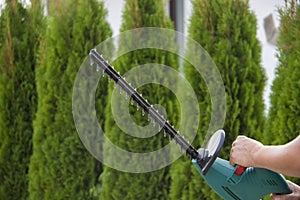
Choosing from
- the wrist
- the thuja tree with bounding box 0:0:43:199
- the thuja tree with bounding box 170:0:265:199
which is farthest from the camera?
the thuja tree with bounding box 0:0:43:199

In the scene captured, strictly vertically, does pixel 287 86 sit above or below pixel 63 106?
below

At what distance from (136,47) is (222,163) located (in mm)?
2891

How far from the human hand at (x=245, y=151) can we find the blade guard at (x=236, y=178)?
56mm

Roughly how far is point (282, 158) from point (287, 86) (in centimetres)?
241

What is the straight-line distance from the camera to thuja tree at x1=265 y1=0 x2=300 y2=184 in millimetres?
4355

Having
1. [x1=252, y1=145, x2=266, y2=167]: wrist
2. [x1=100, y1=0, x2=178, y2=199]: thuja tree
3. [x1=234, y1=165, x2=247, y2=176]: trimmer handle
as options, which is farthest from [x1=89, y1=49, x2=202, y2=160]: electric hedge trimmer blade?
[x1=100, y1=0, x2=178, y2=199]: thuja tree

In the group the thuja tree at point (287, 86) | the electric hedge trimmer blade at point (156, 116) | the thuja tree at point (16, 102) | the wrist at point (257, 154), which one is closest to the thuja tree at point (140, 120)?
the thuja tree at point (287, 86)

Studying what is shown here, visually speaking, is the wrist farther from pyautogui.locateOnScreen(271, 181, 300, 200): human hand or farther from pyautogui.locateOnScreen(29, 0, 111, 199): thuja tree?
pyautogui.locateOnScreen(29, 0, 111, 199): thuja tree

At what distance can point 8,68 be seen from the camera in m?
6.22

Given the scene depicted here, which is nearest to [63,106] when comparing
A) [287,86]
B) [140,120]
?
[140,120]

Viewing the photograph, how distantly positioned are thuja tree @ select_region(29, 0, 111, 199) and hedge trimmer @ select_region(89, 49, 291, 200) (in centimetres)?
325

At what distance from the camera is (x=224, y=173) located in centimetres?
244

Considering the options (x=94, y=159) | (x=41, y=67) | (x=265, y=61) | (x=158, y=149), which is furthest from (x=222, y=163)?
(x=265, y=61)

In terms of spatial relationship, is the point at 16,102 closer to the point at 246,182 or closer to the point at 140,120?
the point at 140,120
